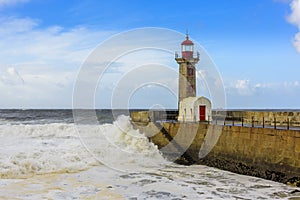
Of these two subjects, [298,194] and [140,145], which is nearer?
[298,194]

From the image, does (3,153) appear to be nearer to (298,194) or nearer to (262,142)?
(262,142)

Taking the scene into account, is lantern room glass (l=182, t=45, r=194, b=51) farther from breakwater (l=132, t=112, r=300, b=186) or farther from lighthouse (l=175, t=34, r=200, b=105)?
breakwater (l=132, t=112, r=300, b=186)

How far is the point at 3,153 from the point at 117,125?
24.0ft

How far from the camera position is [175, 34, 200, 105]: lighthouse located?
19672 mm

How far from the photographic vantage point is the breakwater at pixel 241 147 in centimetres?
998

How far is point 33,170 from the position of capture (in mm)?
11172

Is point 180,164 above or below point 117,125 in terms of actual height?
below

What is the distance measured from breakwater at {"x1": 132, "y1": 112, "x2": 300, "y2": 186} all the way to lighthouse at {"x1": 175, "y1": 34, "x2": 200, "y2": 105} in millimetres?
3733

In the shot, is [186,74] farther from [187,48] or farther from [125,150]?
[125,150]

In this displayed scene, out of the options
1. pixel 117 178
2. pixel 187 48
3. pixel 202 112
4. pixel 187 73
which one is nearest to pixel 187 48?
pixel 187 48

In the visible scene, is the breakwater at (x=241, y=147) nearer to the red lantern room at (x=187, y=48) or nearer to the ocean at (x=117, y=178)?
the ocean at (x=117, y=178)

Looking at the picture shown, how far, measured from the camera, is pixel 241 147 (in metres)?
11.9

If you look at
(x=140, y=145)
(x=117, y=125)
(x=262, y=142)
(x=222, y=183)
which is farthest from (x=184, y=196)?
(x=117, y=125)

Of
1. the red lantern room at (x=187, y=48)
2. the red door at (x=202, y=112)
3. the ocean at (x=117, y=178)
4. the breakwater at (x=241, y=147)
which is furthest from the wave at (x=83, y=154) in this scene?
the red lantern room at (x=187, y=48)
